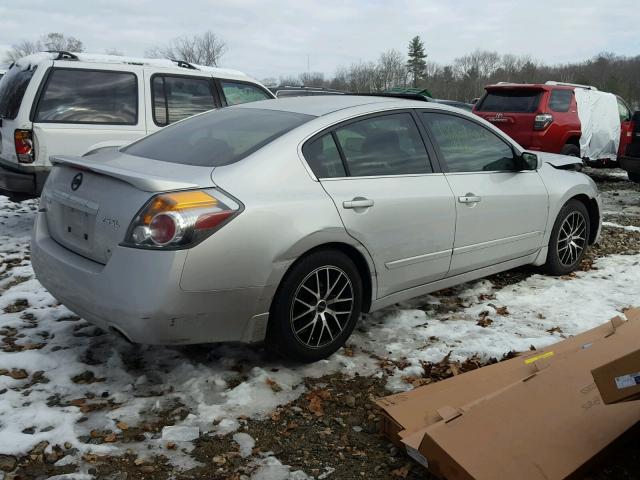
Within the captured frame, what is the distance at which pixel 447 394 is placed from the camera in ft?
9.12

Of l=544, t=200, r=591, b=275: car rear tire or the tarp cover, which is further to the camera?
the tarp cover

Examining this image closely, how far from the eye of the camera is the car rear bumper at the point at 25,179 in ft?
18.7

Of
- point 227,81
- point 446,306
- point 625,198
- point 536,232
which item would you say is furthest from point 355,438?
point 625,198

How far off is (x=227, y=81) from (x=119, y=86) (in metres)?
1.46

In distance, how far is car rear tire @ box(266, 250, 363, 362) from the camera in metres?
3.11

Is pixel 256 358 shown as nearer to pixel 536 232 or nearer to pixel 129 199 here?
pixel 129 199

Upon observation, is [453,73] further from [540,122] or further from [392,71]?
[540,122]

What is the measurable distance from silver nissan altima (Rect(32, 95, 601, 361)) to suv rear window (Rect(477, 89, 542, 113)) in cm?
646

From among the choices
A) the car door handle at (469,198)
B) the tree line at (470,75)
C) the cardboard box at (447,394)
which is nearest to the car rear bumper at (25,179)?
the car door handle at (469,198)

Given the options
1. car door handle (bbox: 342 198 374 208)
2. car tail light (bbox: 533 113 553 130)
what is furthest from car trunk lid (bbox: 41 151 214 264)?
car tail light (bbox: 533 113 553 130)

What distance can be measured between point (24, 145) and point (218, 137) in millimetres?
3173

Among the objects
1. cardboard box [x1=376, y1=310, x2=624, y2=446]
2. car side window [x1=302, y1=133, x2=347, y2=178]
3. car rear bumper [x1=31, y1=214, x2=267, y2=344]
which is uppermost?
car side window [x1=302, y1=133, x2=347, y2=178]

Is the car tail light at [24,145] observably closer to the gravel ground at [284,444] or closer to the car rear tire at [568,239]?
the gravel ground at [284,444]

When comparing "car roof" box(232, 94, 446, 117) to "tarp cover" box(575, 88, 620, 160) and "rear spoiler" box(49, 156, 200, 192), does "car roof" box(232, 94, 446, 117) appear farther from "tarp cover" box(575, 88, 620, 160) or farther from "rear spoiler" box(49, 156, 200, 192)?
"tarp cover" box(575, 88, 620, 160)
